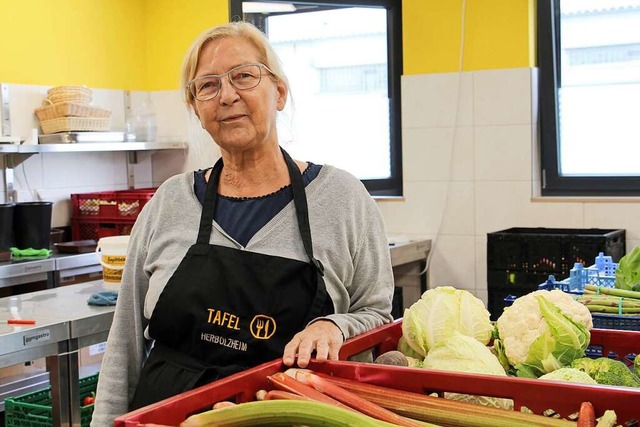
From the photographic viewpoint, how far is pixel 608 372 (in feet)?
5.21

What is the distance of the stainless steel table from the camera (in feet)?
9.48

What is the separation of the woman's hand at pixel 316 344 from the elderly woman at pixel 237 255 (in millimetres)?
34

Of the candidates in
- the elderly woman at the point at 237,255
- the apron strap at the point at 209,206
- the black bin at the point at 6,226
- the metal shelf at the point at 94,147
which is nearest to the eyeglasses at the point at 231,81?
the elderly woman at the point at 237,255

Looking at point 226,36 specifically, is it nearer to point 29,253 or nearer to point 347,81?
point 29,253

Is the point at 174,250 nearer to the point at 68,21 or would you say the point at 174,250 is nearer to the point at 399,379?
the point at 399,379

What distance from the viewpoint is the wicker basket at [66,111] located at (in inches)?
203

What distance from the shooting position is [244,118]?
2.01 metres

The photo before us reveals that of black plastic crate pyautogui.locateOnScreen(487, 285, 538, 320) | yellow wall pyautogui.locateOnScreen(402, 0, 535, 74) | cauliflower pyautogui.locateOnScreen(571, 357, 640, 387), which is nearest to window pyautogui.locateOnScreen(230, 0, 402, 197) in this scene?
Result: yellow wall pyautogui.locateOnScreen(402, 0, 535, 74)

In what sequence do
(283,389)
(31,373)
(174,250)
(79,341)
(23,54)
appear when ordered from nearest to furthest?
(283,389)
(174,250)
(79,341)
(31,373)
(23,54)

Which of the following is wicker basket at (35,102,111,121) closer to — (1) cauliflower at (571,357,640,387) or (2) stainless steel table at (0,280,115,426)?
(2) stainless steel table at (0,280,115,426)

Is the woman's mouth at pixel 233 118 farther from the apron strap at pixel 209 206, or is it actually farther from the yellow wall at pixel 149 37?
the yellow wall at pixel 149 37

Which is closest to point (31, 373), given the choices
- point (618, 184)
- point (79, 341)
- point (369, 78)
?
point (79, 341)

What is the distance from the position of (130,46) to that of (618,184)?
347 centimetres

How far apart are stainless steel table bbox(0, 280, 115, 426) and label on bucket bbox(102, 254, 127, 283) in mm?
160
